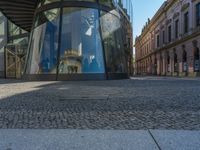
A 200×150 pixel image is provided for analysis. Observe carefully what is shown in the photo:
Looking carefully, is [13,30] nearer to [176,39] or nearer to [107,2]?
[107,2]

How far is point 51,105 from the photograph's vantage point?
26.0 ft

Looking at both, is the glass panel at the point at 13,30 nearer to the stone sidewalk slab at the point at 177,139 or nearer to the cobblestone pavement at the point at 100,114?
the cobblestone pavement at the point at 100,114

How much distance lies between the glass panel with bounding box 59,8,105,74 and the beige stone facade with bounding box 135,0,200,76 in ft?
82.1

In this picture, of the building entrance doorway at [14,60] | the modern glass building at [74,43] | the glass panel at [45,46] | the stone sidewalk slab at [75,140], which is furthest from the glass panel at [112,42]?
the stone sidewalk slab at [75,140]

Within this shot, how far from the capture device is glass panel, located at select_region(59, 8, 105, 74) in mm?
18812

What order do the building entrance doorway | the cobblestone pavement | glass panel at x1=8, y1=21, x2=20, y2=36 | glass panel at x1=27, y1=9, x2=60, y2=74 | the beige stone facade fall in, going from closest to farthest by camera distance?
the cobblestone pavement
glass panel at x1=27, y1=9, x2=60, y2=74
the building entrance doorway
glass panel at x1=8, y1=21, x2=20, y2=36
the beige stone facade

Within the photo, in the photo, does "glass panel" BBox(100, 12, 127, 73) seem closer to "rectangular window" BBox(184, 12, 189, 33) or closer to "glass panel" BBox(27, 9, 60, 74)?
"glass panel" BBox(27, 9, 60, 74)

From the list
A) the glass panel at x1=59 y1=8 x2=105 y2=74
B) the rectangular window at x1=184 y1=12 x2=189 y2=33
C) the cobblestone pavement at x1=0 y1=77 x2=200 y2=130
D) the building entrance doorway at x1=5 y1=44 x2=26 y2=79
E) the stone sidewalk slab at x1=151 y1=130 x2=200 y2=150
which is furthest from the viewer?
the rectangular window at x1=184 y1=12 x2=189 y2=33

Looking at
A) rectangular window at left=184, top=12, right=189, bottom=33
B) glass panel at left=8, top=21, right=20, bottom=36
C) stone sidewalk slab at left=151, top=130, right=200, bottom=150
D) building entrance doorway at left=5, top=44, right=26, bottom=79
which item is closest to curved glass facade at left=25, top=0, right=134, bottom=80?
building entrance doorway at left=5, top=44, right=26, bottom=79

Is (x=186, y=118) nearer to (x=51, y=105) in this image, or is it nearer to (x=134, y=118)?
(x=134, y=118)

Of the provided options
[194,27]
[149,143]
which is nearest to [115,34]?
[149,143]

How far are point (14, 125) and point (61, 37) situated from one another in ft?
45.2

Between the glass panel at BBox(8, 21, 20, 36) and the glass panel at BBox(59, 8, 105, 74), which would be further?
the glass panel at BBox(8, 21, 20, 36)

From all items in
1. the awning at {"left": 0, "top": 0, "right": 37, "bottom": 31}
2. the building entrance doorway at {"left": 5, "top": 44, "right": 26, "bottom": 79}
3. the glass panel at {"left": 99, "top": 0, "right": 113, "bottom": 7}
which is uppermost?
the awning at {"left": 0, "top": 0, "right": 37, "bottom": 31}
